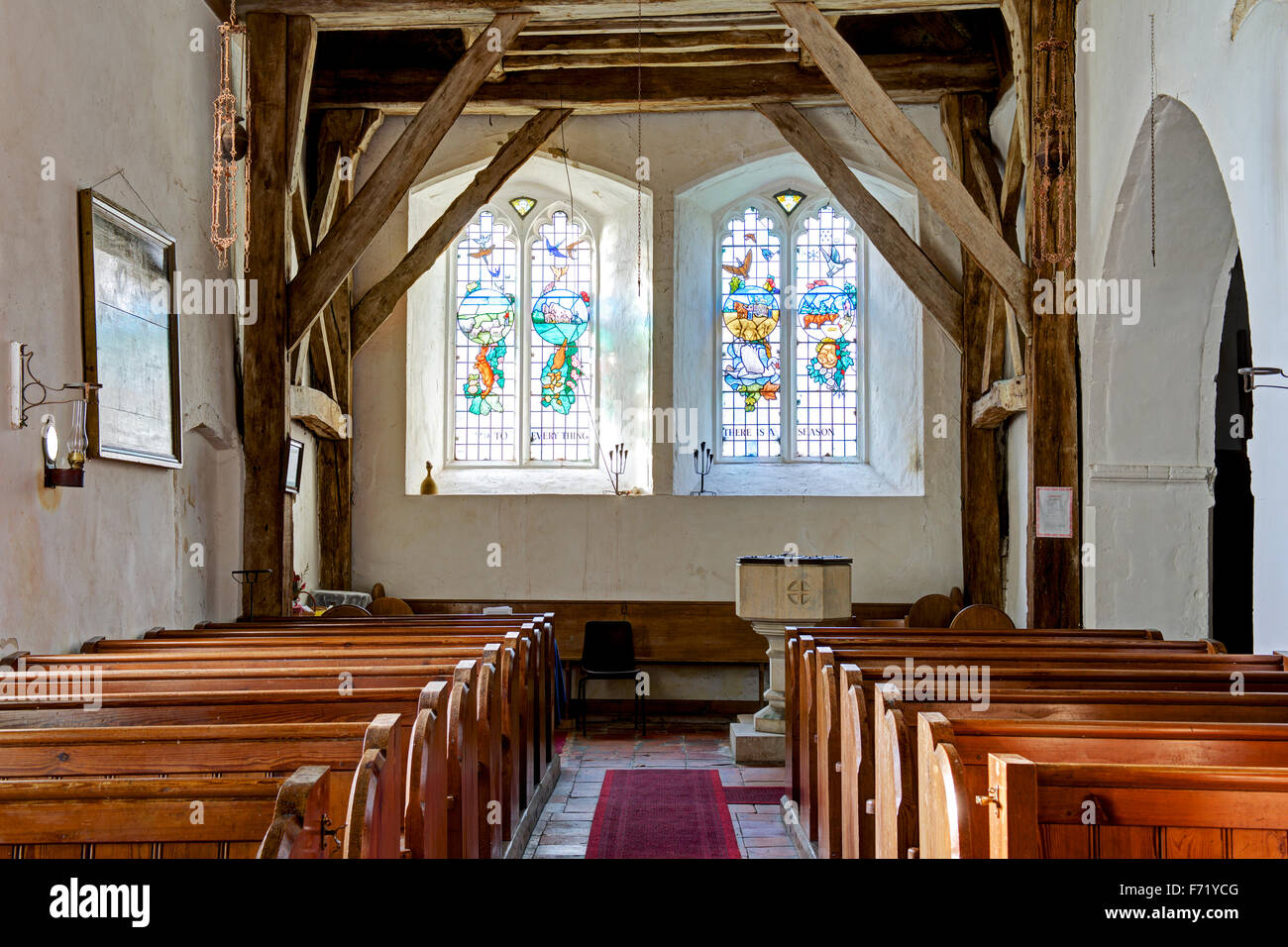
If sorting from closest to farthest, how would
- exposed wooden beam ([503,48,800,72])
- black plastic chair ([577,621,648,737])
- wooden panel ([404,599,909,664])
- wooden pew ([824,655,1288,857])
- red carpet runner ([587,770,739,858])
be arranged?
wooden pew ([824,655,1288,857]) < red carpet runner ([587,770,739,858]) < black plastic chair ([577,621,648,737]) < exposed wooden beam ([503,48,800,72]) < wooden panel ([404,599,909,664])

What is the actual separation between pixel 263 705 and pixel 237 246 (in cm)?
427

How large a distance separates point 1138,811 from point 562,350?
8.13 metres

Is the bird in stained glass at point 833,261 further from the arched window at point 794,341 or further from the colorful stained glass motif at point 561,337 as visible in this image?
the colorful stained glass motif at point 561,337

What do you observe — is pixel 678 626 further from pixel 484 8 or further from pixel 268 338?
pixel 484 8

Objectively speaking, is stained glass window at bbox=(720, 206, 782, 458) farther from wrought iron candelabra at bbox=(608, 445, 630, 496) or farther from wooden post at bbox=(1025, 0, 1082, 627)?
wooden post at bbox=(1025, 0, 1082, 627)

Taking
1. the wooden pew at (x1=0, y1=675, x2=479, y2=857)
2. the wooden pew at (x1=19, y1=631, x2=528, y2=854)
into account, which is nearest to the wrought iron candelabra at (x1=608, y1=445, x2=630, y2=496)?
the wooden pew at (x1=19, y1=631, x2=528, y2=854)

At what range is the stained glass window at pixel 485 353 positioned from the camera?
10.1 m

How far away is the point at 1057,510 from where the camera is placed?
22.0 ft

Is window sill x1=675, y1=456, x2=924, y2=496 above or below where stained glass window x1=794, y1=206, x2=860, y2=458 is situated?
below

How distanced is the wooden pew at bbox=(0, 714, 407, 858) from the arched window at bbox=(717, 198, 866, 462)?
23.8ft

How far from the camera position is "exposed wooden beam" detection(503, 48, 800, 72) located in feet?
27.9

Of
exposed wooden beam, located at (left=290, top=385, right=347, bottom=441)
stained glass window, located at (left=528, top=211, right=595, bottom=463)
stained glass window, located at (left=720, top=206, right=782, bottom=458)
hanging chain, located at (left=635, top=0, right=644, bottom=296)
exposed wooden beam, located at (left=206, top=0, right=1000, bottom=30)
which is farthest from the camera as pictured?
stained glass window, located at (left=528, top=211, right=595, bottom=463)

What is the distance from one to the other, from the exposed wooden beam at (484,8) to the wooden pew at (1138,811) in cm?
549

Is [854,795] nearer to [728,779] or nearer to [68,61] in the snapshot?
[728,779]
